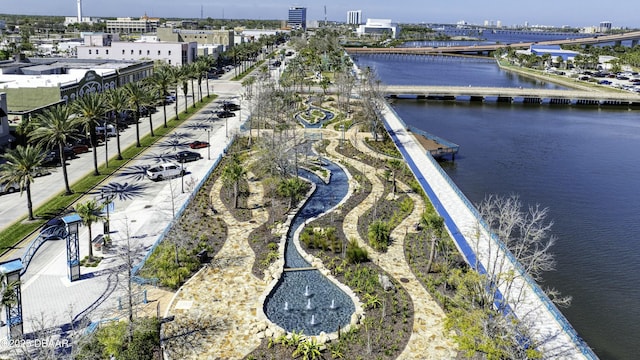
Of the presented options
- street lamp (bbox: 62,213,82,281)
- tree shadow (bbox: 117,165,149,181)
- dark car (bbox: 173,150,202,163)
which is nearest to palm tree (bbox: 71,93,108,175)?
tree shadow (bbox: 117,165,149,181)

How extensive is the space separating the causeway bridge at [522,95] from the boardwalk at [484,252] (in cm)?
4528

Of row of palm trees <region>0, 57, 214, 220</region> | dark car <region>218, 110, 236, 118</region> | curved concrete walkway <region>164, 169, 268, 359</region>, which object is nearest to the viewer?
curved concrete walkway <region>164, 169, 268, 359</region>

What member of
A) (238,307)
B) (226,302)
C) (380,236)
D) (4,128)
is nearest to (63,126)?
(4,128)

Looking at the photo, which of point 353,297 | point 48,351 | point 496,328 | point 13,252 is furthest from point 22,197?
point 496,328

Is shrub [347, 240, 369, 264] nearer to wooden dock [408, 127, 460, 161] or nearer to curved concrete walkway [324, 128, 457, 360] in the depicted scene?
curved concrete walkway [324, 128, 457, 360]

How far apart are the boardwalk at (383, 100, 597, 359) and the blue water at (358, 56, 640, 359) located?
4.14 m

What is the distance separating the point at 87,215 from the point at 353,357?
1840 cm

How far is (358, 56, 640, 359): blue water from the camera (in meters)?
32.0

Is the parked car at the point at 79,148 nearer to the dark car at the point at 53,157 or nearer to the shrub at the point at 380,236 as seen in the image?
the dark car at the point at 53,157

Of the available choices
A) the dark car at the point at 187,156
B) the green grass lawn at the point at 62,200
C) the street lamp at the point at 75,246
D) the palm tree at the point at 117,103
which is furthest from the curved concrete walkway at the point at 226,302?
the palm tree at the point at 117,103

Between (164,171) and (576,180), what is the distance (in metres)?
43.1

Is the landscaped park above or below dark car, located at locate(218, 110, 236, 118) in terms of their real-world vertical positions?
below

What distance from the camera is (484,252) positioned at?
108 feet

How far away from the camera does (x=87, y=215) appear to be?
31.3m
